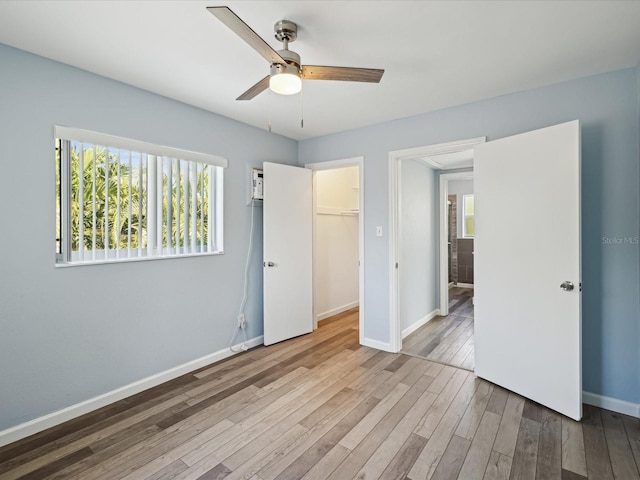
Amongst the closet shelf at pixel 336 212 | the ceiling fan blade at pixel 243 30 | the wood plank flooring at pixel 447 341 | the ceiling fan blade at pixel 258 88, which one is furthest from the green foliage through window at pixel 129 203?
the wood plank flooring at pixel 447 341

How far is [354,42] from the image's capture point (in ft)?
6.54

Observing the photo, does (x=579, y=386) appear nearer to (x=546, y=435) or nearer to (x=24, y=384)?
(x=546, y=435)

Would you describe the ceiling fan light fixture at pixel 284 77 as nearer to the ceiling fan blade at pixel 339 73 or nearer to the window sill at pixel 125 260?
the ceiling fan blade at pixel 339 73

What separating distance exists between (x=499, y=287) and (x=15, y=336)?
350 cm

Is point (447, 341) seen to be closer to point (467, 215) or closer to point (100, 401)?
point (100, 401)

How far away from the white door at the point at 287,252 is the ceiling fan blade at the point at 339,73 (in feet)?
6.02

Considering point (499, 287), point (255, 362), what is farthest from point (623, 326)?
point (255, 362)

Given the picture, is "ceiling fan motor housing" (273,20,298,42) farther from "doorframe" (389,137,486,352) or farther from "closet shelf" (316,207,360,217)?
"closet shelf" (316,207,360,217)

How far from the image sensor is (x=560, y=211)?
2279mm

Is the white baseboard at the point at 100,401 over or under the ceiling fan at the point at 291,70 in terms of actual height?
under

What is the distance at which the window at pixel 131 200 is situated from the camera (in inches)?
90.2

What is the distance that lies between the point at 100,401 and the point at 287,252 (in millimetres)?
2147

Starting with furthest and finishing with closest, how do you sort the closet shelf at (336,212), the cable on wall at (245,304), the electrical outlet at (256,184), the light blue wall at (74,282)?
1. the closet shelf at (336,212)
2. the electrical outlet at (256,184)
3. the cable on wall at (245,304)
4. the light blue wall at (74,282)

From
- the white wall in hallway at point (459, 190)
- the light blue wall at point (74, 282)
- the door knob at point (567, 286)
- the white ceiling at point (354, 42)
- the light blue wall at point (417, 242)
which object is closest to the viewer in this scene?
the white ceiling at point (354, 42)
